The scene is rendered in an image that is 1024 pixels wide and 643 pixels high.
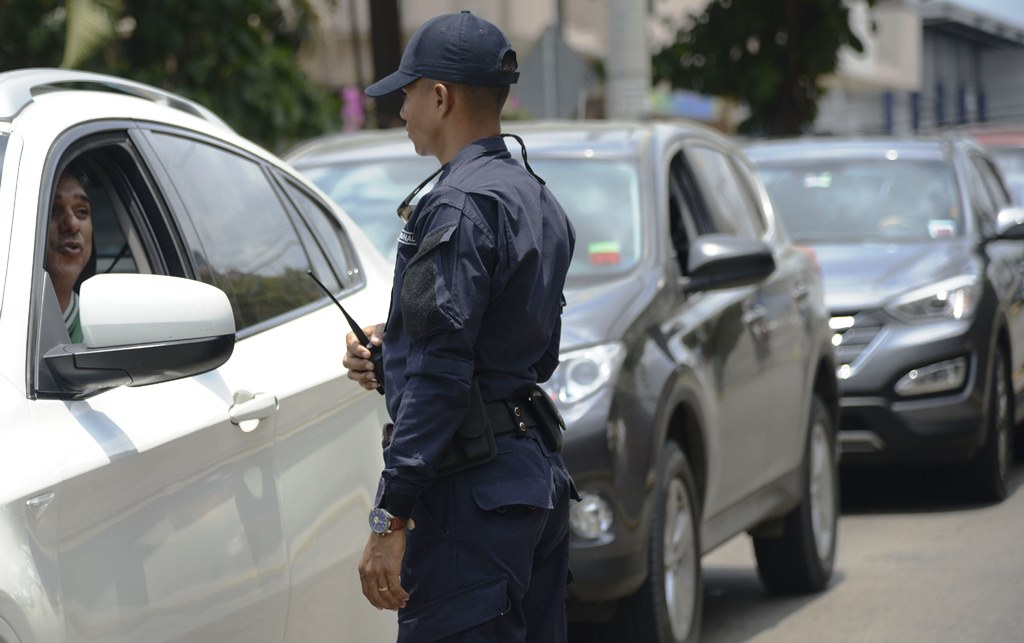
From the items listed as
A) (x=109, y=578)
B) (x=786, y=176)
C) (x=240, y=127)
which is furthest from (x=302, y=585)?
(x=240, y=127)

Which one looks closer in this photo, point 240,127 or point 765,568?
point 765,568

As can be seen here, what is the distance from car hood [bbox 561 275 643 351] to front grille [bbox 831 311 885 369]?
3373 mm

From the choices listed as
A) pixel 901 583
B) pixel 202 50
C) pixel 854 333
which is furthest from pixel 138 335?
pixel 202 50

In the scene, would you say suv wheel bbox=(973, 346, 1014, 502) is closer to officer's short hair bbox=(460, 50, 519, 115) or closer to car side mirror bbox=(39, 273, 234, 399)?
officer's short hair bbox=(460, 50, 519, 115)

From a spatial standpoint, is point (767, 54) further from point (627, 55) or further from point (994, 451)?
point (994, 451)

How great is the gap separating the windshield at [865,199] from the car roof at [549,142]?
304 centimetres

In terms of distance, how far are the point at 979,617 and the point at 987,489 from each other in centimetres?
292

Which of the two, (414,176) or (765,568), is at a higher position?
(414,176)

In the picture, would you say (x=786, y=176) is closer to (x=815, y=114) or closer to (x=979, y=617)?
(x=979, y=617)

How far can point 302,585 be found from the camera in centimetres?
360

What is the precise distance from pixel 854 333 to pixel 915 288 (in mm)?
411

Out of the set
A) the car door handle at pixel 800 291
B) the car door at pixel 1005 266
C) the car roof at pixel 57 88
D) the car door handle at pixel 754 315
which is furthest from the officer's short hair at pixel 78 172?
the car door at pixel 1005 266

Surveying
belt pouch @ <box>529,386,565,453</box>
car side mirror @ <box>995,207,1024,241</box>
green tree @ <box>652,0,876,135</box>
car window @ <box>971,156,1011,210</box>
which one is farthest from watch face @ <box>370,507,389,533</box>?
green tree @ <box>652,0,876,135</box>

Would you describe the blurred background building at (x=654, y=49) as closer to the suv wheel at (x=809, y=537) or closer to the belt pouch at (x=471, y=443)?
the suv wheel at (x=809, y=537)
